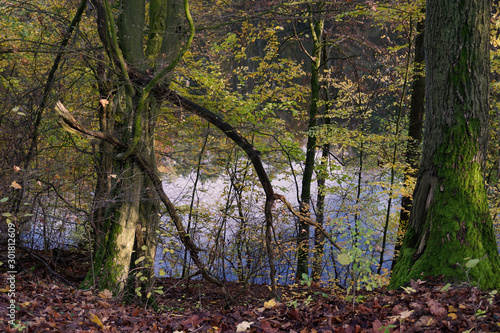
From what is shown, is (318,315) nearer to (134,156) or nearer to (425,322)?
(425,322)

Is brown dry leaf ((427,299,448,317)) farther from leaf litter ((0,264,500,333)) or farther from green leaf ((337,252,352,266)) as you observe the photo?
green leaf ((337,252,352,266))

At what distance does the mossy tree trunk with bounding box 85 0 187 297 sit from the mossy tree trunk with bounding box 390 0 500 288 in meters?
3.60

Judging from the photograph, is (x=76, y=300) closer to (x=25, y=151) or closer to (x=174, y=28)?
(x=25, y=151)

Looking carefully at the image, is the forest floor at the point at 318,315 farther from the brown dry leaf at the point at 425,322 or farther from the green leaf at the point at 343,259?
the green leaf at the point at 343,259

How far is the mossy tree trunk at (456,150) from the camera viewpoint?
3197mm

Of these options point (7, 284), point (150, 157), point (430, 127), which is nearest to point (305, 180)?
point (150, 157)

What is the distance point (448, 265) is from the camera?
123 inches

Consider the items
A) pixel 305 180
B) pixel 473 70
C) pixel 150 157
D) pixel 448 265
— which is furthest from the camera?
pixel 305 180

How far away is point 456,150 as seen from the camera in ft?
10.9

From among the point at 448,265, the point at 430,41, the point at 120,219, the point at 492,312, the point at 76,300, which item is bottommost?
the point at 76,300

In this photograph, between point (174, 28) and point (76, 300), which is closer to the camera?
point (76, 300)

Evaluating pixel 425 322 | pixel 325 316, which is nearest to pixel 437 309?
pixel 425 322

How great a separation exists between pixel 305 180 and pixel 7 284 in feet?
23.8

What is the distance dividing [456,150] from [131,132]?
14.7 feet
